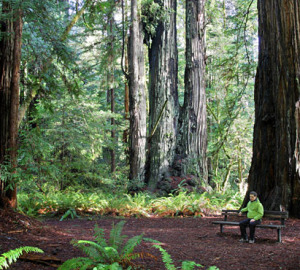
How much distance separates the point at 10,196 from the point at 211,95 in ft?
42.6

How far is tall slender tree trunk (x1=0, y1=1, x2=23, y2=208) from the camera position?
6332 millimetres

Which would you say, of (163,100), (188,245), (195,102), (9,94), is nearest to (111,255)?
(188,245)

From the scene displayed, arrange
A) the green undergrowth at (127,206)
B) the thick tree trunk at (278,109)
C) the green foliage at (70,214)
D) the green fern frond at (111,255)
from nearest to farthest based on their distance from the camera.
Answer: the green fern frond at (111,255), the thick tree trunk at (278,109), the green foliage at (70,214), the green undergrowth at (127,206)

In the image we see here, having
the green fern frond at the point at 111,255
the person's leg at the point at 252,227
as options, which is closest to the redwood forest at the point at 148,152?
the green fern frond at the point at 111,255

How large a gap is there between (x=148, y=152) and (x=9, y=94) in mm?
7374

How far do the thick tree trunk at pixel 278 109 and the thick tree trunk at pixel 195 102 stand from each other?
3898mm

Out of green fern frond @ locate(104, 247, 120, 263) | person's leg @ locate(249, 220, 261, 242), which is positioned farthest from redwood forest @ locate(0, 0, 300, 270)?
person's leg @ locate(249, 220, 261, 242)

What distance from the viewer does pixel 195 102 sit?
42.8ft

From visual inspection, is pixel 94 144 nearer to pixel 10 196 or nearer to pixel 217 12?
pixel 10 196

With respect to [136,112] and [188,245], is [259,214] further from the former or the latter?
[136,112]

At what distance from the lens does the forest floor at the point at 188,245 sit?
455cm

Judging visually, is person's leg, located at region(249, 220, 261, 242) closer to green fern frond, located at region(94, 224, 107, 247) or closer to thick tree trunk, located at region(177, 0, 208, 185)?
green fern frond, located at region(94, 224, 107, 247)

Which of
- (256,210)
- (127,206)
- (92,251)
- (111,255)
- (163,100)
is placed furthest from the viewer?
(163,100)

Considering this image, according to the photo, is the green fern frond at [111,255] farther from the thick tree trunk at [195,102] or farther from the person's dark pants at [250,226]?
the thick tree trunk at [195,102]
